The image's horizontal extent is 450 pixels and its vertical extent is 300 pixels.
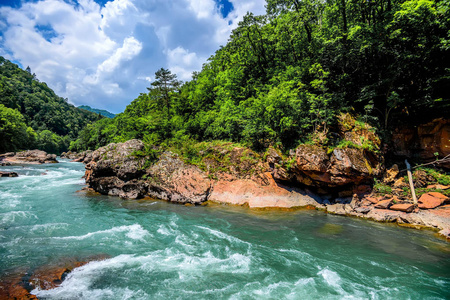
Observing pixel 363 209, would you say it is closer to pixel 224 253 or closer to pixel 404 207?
pixel 404 207

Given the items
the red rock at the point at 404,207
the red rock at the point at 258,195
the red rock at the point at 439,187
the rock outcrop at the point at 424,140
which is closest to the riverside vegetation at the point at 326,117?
the rock outcrop at the point at 424,140

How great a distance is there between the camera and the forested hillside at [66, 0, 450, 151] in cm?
1249

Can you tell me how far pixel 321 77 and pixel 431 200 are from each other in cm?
990

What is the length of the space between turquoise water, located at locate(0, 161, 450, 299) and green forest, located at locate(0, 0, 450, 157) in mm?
6661

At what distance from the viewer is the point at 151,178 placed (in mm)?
15195

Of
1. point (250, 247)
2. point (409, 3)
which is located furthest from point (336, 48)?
point (250, 247)

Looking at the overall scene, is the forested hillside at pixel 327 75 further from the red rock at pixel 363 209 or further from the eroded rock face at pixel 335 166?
the red rock at pixel 363 209

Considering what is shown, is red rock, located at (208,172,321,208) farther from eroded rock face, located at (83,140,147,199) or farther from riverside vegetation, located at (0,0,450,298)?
eroded rock face, located at (83,140,147,199)

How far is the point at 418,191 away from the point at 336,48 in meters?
11.6

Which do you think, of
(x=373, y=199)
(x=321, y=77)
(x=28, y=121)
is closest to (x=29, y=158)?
(x=321, y=77)

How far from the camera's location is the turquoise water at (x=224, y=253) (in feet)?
17.5

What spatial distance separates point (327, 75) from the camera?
14805 millimetres

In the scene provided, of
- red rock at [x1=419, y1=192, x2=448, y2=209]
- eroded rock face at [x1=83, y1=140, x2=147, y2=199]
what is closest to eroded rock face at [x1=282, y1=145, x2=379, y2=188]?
red rock at [x1=419, y1=192, x2=448, y2=209]

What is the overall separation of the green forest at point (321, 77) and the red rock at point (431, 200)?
430 cm
